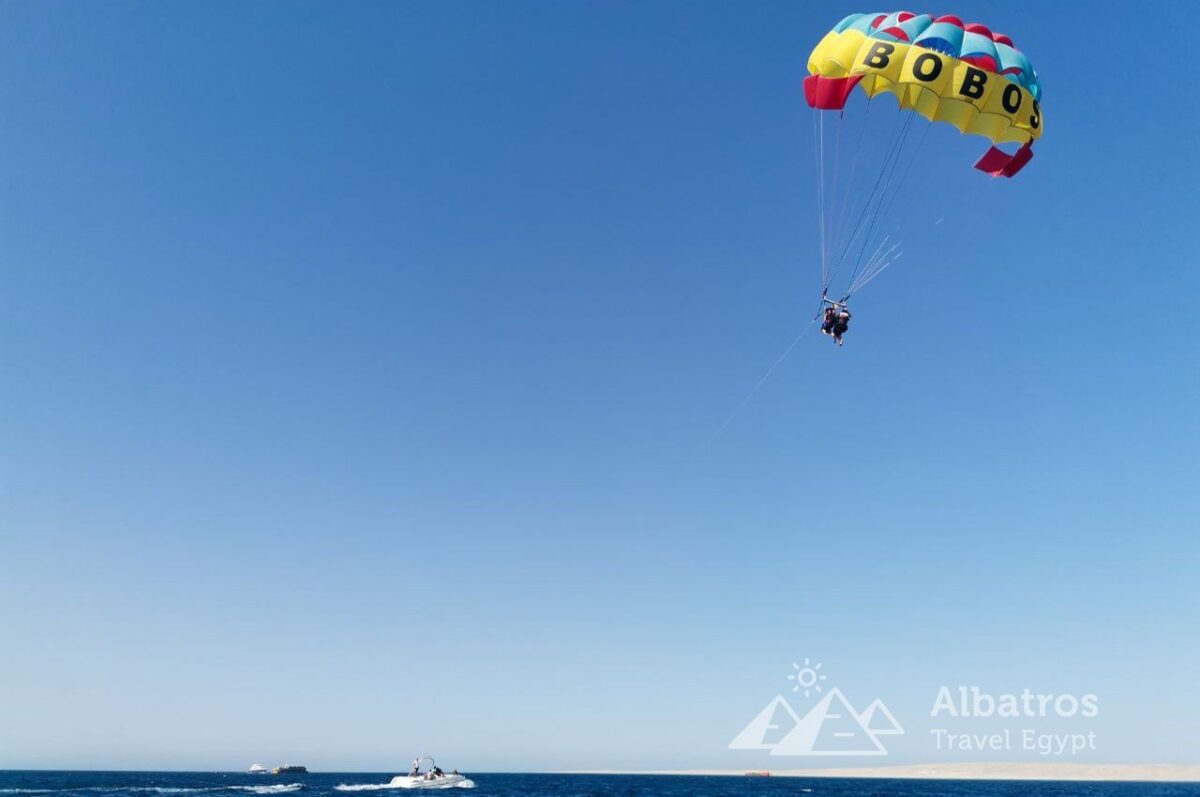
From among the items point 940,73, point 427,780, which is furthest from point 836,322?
point 427,780

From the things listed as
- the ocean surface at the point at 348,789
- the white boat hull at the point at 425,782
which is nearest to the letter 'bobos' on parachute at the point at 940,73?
the ocean surface at the point at 348,789

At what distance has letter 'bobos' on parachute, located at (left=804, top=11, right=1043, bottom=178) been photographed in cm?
2752

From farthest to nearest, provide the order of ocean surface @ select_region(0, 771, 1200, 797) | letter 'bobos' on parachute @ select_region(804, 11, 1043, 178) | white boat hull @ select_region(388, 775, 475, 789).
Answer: white boat hull @ select_region(388, 775, 475, 789)
ocean surface @ select_region(0, 771, 1200, 797)
letter 'bobos' on parachute @ select_region(804, 11, 1043, 178)

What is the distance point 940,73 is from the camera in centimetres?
2742

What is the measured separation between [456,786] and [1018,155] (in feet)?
272

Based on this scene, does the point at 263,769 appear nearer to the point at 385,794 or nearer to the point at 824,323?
the point at 385,794

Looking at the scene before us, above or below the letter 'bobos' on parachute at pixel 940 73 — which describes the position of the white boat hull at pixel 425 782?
below

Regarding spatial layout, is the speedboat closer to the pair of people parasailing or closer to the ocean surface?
the ocean surface

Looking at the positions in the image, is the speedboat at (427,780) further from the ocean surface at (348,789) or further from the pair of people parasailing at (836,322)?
the pair of people parasailing at (836,322)

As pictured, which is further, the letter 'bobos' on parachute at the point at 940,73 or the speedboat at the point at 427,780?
the speedboat at the point at 427,780

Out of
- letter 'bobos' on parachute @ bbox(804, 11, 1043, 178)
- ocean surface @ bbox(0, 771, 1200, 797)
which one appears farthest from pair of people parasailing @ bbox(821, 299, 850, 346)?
ocean surface @ bbox(0, 771, 1200, 797)

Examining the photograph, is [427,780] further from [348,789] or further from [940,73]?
[940,73]

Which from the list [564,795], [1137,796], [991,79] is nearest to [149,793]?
[564,795]

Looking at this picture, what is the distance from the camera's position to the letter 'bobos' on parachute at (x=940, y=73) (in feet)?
90.3
